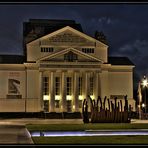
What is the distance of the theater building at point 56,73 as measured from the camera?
87188 mm

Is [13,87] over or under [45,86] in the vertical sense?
under

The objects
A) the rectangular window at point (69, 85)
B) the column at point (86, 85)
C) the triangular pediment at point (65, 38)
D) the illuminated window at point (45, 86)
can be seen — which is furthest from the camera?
the rectangular window at point (69, 85)

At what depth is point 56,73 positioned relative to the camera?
88.5m

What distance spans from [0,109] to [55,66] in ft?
46.0

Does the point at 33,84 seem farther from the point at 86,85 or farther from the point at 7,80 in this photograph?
the point at 86,85

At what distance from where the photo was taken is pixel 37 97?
88750 millimetres

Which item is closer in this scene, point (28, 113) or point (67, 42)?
point (28, 113)

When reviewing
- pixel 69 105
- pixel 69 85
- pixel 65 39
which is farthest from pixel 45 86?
pixel 65 39

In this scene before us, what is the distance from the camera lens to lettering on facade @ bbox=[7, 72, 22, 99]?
8719 cm

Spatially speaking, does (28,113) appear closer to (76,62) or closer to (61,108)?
(61,108)

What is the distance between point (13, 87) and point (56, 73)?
9168mm

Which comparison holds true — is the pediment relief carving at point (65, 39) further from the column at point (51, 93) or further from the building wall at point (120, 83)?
the building wall at point (120, 83)

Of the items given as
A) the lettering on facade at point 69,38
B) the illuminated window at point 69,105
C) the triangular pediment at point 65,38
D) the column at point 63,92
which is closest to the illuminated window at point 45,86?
the column at point 63,92

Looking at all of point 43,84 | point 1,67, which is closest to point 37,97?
point 43,84
